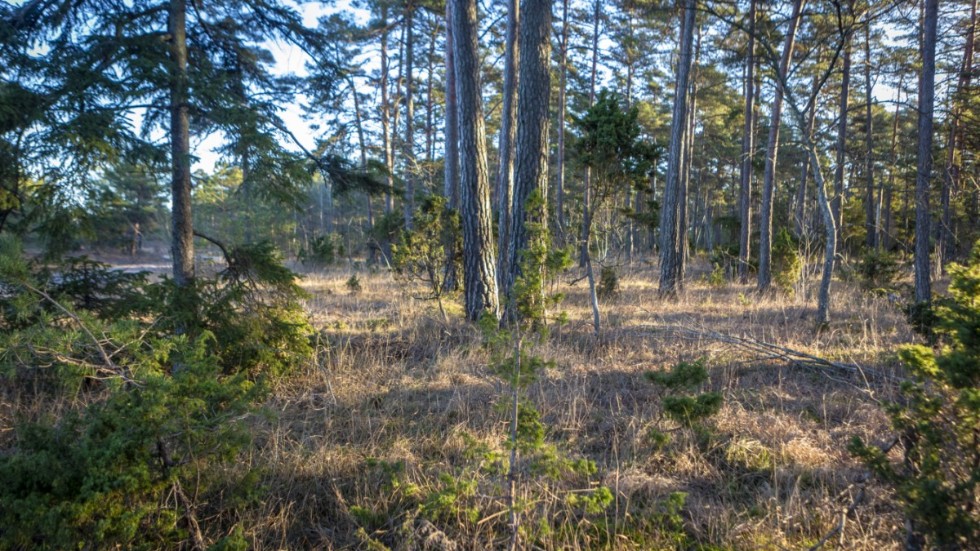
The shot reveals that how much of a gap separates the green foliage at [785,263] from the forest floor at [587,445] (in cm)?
378

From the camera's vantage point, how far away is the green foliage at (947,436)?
162 centimetres

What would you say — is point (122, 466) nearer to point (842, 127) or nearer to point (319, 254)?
point (842, 127)

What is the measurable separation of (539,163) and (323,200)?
4291cm

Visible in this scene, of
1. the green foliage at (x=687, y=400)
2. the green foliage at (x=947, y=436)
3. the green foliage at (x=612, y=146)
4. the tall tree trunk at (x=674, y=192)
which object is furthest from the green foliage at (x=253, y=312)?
the tall tree trunk at (x=674, y=192)

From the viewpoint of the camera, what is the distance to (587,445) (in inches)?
132

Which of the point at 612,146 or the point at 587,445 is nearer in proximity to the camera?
the point at 587,445

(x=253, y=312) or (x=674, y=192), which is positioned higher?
(x=674, y=192)

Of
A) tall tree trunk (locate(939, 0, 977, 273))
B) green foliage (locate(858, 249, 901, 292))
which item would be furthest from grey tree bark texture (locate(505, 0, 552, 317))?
green foliage (locate(858, 249, 901, 292))

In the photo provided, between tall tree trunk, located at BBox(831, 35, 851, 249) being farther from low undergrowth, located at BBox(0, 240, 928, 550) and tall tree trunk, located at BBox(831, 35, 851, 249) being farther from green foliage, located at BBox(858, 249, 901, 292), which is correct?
low undergrowth, located at BBox(0, 240, 928, 550)

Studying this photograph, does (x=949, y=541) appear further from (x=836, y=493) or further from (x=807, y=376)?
(x=807, y=376)

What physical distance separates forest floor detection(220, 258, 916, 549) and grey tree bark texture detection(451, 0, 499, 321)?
2.51 feet

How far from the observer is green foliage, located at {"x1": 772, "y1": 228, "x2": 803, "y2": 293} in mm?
10039

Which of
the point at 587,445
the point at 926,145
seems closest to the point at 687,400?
the point at 587,445

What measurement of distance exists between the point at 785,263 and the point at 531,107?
7.75 meters
